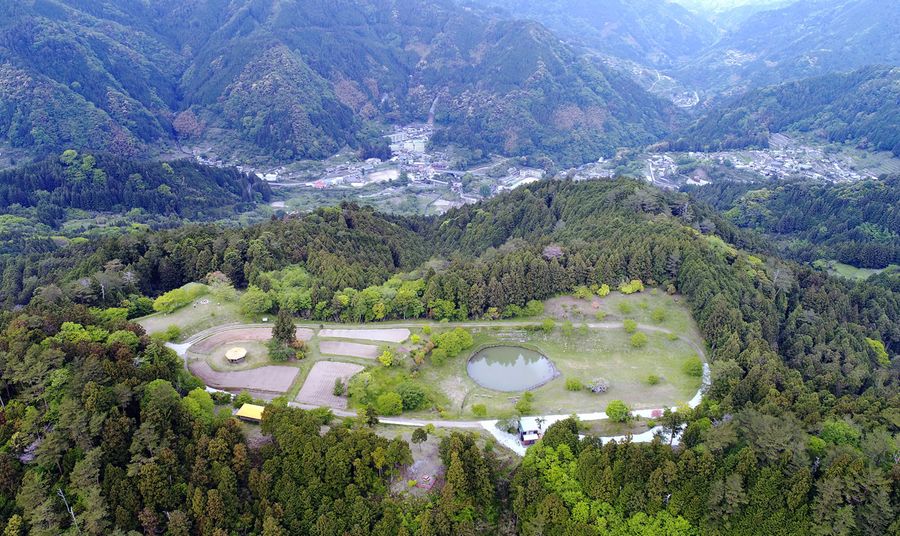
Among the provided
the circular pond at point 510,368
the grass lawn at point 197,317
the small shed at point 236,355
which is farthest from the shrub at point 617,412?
the grass lawn at point 197,317

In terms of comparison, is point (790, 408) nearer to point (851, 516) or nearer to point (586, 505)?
point (851, 516)

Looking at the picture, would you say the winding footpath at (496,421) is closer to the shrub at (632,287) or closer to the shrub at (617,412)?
the shrub at (617,412)

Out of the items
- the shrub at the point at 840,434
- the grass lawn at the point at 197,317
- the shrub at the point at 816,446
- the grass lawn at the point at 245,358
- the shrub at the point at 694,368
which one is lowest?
the shrub at the point at 694,368

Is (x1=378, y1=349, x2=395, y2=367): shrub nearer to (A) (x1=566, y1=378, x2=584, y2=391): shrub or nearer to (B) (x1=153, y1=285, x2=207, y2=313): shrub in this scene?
(A) (x1=566, y1=378, x2=584, y2=391): shrub

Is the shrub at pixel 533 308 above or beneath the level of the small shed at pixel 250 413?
beneath

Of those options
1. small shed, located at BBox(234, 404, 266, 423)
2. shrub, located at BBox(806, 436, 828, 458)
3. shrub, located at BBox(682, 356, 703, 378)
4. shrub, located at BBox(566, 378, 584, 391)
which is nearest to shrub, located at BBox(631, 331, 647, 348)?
shrub, located at BBox(682, 356, 703, 378)

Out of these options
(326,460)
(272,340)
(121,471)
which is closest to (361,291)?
(272,340)
